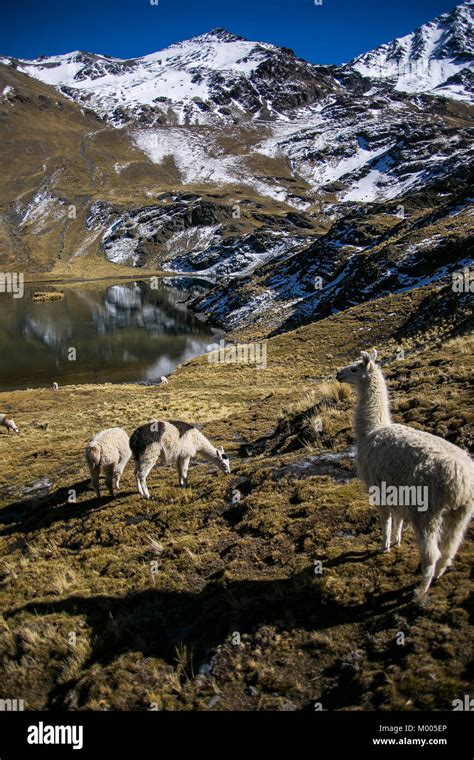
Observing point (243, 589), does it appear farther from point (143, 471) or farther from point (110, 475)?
point (110, 475)

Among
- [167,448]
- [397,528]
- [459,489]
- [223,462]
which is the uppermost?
[459,489]

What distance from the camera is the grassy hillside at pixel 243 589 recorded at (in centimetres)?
584

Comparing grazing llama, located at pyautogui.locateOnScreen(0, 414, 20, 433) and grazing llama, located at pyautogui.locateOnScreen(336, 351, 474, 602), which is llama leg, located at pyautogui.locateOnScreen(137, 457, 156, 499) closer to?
grazing llama, located at pyautogui.locateOnScreen(336, 351, 474, 602)

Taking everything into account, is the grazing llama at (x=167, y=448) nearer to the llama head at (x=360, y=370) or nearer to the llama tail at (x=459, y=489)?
the llama head at (x=360, y=370)

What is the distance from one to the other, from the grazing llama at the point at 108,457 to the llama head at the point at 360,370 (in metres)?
8.14

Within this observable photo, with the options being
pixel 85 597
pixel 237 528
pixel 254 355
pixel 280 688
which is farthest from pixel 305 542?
pixel 254 355

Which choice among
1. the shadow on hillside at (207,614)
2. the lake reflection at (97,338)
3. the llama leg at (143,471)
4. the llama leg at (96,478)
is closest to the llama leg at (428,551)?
the shadow on hillside at (207,614)

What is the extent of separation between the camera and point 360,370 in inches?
348

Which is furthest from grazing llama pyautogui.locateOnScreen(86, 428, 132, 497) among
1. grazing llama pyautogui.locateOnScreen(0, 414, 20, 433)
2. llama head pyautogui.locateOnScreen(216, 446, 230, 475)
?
grazing llama pyautogui.locateOnScreen(0, 414, 20, 433)

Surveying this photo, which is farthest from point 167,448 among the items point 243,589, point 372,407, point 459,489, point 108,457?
point 459,489

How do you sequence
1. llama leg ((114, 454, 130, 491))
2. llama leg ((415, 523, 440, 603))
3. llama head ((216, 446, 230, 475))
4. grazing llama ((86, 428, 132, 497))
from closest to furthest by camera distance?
llama leg ((415, 523, 440, 603)) < llama head ((216, 446, 230, 475)) < grazing llama ((86, 428, 132, 497)) < llama leg ((114, 454, 130, 491))

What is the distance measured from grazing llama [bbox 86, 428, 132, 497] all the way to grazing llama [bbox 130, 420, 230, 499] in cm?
143

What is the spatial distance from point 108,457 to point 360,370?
8.58 metres

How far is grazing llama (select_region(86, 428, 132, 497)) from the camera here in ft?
45.1
